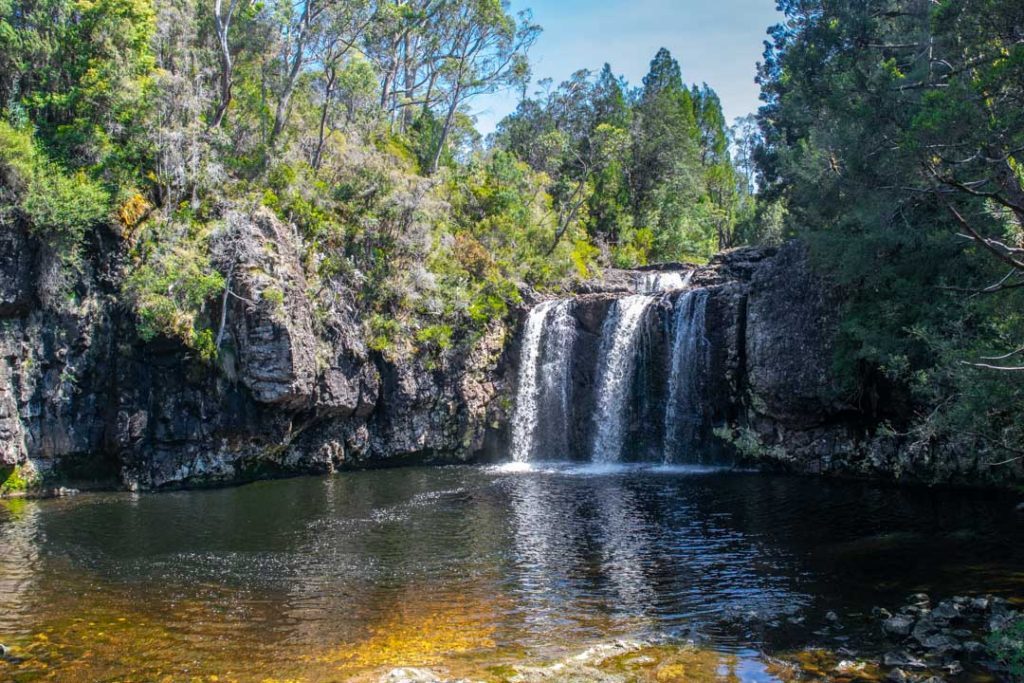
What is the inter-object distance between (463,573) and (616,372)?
15.8m

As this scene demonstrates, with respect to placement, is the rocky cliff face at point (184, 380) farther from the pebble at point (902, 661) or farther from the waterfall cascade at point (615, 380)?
the pebble at point (902, 661)

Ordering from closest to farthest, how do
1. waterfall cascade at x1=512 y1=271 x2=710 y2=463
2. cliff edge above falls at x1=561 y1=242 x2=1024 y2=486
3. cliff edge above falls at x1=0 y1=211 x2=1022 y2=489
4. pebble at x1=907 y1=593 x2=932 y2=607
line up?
pebble at x1=907 y1=593 x2=932 y2=607
cliff edge above falls at x1=561 y1=242 x2=1024 y2=486
cliff edge above falls at x1=0 y1=211 x2=1022 y2=489
waterfall cascade at x1=512 y1=271 x2=710 y2=463

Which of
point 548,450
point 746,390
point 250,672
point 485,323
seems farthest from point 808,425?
point 250,672

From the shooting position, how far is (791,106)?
2723cm

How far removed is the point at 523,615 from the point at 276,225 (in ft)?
59.8

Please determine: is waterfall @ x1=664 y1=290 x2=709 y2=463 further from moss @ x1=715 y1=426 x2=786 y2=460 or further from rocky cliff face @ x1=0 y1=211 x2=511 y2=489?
rocky cliff face @ x1=0 y1=211 x2=511 y2=489

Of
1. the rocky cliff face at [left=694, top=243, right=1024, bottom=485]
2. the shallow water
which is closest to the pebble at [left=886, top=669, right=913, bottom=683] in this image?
the shallow water

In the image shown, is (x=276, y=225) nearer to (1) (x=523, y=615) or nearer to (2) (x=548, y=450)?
(2) (x=548, y=450)

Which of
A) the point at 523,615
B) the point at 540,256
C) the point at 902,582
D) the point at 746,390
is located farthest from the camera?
the point at 540,256

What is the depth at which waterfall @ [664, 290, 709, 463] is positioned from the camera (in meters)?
26.5

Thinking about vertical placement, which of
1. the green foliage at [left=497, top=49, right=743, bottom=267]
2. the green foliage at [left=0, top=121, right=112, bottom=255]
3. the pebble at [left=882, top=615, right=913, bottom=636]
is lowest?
the pebble at [left=882, top=615, right=913, bottom=636]

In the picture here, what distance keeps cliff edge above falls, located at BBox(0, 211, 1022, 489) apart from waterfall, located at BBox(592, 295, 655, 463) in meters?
3.11

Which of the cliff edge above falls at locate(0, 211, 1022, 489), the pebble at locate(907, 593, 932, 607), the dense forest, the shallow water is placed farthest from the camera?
the cliff edge above falls at locate(0, 211, 1022, 489)

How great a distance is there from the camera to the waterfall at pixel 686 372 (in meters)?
26.5
